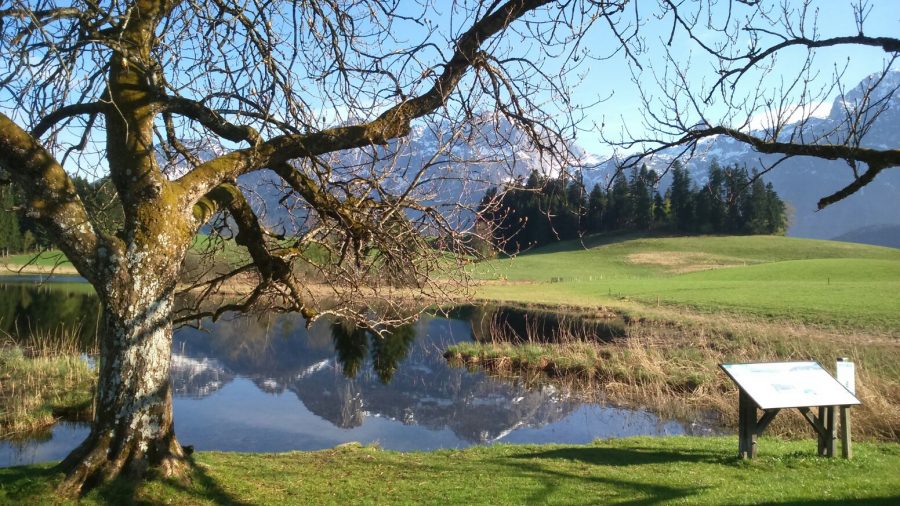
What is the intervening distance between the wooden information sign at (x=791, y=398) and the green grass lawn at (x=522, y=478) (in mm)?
321

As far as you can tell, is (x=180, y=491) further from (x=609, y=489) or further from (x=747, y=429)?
(x=747, y=429)

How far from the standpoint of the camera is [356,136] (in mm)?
5797

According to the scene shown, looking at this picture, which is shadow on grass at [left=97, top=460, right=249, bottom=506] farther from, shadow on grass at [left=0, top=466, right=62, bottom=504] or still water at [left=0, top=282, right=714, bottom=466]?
still water at [left=0, top=282, right=714, bottom=466]

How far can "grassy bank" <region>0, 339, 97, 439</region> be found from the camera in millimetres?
11602

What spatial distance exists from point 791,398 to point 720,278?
43.5m

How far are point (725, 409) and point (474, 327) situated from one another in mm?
18036

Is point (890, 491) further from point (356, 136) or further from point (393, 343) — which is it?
point (393, 343)

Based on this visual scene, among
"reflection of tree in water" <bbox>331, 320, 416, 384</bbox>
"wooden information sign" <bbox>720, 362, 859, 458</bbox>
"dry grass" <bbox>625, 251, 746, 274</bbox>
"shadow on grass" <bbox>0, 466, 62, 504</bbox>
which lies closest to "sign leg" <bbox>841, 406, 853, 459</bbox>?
"wooden information sign" <bbox>720, 362, 859, 458</bbox>

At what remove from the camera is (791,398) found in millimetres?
7711

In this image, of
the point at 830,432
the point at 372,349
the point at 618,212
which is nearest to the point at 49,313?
→ the point at 372,349

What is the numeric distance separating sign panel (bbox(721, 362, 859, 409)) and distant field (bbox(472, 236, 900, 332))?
9.31ft

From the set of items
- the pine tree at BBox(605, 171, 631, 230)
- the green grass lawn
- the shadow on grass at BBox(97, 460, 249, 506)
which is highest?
the pine tree at BBox(605, 171, 631, 230)

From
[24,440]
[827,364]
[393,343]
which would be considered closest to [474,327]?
[393,343]

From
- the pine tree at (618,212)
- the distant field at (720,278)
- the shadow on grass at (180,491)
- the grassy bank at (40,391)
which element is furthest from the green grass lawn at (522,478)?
the pine tree at (618,212)
